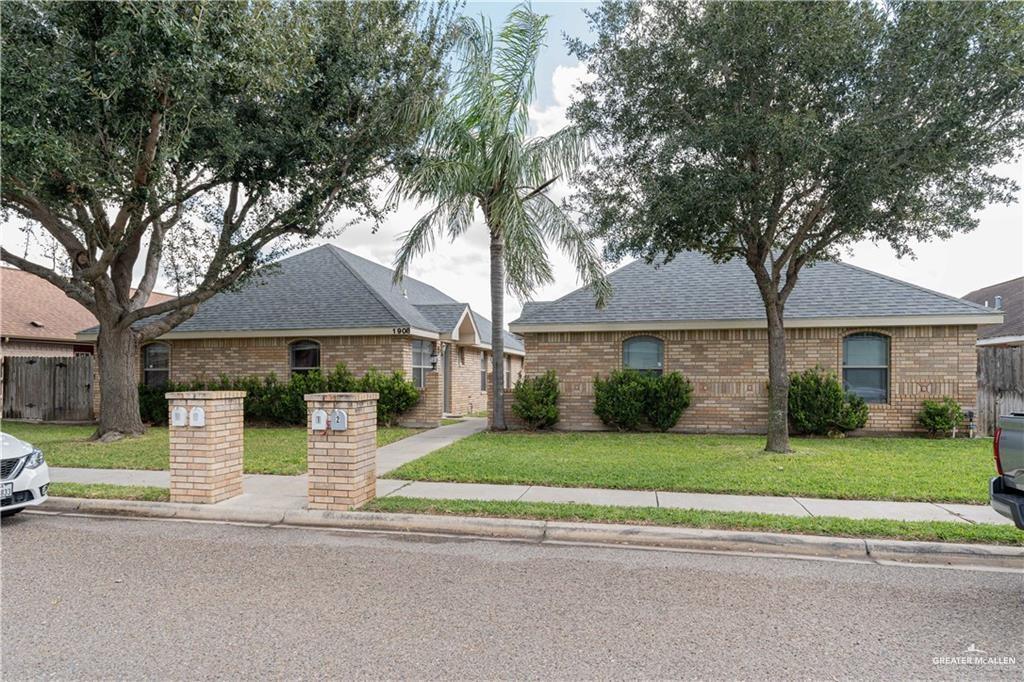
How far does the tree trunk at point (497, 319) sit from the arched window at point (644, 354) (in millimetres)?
3303

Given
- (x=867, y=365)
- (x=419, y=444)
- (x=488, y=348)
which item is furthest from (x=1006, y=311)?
(x=419, y=444)

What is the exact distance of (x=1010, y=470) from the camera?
15.3 ft

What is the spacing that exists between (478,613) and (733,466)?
6395mm

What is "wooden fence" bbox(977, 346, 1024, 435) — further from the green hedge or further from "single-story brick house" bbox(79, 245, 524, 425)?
the green hedge

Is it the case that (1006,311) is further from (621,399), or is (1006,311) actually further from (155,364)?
(155,364)

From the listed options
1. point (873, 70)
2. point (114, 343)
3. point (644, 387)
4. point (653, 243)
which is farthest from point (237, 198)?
point (873, 70)

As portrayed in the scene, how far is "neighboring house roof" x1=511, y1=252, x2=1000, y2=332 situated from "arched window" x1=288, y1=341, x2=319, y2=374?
5.91 m

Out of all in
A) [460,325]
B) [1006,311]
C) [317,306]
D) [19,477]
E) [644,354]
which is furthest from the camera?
[1006,311]

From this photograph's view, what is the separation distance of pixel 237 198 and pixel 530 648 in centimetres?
1262

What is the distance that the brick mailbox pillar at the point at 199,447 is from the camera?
715 cm

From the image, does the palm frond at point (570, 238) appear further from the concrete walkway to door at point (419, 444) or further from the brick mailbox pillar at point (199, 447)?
the brick mailbox pillar at point (199, 447)

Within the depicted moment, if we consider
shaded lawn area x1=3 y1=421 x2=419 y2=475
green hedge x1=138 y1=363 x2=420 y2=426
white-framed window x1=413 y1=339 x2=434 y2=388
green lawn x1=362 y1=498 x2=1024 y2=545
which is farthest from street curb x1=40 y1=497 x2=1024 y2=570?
white-framed window x1=413 y1=339 x2=434 y2=388

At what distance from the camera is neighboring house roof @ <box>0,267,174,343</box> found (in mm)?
22250

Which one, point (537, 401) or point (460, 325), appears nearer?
point (537, 401)
